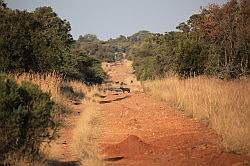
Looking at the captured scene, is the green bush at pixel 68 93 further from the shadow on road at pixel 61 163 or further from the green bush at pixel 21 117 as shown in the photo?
the green bush at pixel 21 117

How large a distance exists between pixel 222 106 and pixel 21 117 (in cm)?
612

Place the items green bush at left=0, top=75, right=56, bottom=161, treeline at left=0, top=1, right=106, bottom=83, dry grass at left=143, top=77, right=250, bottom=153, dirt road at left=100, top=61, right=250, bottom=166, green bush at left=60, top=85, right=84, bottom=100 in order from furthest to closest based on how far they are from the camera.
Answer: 1. green bush at left=60, top=85, right=84, bottom=100
2. treeline at left=0, top=1, right=106, bottom=83
3. dry grass at left=143, top=77, right=250, bottom=153
4. dirt road at left=100, top=61, right=250, bottom=166
5. green bush at left=0, top=75, right=56, bottom=161

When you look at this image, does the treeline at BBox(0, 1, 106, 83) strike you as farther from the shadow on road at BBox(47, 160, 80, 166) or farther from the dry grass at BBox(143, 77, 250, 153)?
the shadow on road at BBox(47, 160, 80, 166)

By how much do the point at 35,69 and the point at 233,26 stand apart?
10.2 meters

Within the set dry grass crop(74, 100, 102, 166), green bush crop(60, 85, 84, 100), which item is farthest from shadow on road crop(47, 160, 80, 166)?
green bush crop(60, 85, 84, 100)

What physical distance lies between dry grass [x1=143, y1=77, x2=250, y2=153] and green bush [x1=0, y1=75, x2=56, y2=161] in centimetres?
402

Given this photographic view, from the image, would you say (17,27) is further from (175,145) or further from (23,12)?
(175,145)

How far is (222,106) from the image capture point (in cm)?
1180

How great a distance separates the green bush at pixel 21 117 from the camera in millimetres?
7516

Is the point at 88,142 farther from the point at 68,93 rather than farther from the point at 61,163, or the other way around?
the point at 68,93

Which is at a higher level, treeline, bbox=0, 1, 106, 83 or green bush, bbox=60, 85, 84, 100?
treeline, bbox=0, 1, 106, 83

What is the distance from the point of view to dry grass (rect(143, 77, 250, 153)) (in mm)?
9273

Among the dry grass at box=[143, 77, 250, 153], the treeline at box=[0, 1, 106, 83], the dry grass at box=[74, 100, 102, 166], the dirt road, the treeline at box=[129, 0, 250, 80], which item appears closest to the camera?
the dirt road

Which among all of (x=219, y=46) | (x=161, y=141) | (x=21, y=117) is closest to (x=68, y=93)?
(x=219, y=46)
